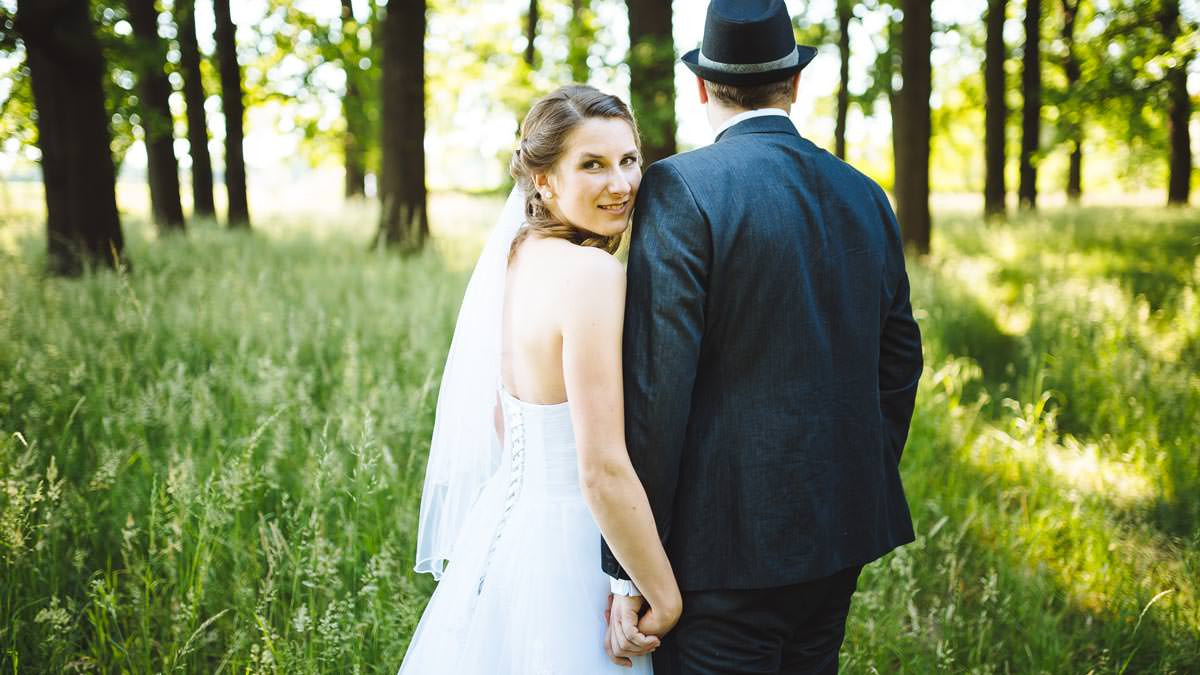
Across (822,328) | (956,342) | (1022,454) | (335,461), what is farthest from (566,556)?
(956,342)

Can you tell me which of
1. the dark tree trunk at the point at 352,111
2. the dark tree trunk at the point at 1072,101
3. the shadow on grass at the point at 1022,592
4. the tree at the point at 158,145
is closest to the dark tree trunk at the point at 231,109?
the tree at the point at 158,145

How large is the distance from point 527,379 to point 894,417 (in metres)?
1.03

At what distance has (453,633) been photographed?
206 centimetres

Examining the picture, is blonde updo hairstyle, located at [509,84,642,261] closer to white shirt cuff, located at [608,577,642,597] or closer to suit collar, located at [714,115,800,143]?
suit collar, located at [714,115,800,143]

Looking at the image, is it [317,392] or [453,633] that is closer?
[453,633]

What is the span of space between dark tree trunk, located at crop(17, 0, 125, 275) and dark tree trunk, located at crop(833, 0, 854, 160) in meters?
11.0

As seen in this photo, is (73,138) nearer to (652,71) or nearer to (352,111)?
(652,71)

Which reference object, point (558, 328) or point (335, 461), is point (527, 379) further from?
point (335, 461)

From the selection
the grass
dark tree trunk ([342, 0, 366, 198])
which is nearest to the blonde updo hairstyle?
the grass

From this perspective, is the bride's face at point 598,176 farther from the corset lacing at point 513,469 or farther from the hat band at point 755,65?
the corset lacing at point 513,469

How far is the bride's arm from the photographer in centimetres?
169

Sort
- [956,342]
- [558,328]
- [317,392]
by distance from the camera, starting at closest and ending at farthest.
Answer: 1. [558,328]
2. [317,392]
3. [956,342]

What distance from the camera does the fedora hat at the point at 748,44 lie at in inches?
70.7

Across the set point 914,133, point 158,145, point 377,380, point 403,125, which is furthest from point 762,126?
point 158,145
